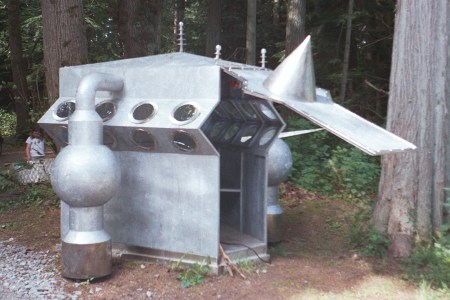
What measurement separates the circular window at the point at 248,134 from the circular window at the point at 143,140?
60.4 inches

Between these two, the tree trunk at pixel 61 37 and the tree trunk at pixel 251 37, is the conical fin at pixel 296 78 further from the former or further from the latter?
the tree trunk at pixel 251 37

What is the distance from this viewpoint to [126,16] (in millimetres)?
12750

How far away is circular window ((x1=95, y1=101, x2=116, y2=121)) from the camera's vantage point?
6.96 m

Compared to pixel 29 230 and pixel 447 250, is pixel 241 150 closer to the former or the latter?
pixel 447 250

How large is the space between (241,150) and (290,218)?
2.29 meters

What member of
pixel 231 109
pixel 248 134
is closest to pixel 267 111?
pixel 248 134

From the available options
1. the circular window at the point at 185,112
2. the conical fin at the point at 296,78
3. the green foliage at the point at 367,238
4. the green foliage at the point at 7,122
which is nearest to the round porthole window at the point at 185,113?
the circular window at the point at 185,112

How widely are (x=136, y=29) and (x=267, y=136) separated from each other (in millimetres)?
6345

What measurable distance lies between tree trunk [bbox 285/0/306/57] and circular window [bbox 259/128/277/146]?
7958 mm

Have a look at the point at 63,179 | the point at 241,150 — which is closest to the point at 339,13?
the point at 241,150

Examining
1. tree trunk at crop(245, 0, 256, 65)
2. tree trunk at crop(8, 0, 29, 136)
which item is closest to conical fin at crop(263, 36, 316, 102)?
tree trunk at crop(245, 0, 256, 65)

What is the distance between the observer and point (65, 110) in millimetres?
7195

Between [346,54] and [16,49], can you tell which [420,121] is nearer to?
[346,54]

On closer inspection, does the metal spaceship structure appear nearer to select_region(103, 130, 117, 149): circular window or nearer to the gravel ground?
select_region(103, 130, 117, 149): circular window
